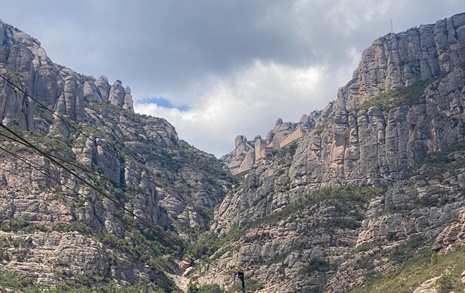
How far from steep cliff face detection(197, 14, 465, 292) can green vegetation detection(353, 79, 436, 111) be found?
42 centimetres

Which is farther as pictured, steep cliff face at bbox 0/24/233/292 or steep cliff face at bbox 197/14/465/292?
steep cliff face at bbox 0/24/233/292

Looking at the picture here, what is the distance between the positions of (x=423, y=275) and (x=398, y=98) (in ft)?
285

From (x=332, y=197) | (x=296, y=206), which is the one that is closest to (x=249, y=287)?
(x=296, y=206)

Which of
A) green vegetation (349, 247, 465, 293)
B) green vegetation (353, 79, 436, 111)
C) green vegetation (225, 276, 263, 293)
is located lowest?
green vegetation (349, 247, 465, 293)

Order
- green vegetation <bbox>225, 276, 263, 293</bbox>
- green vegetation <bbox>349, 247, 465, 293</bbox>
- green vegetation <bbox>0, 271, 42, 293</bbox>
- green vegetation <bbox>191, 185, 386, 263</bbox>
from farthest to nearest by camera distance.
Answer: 1. green vegetation <bbox>191, 185, 386, 263</bbox>
2. green vegetation <bbox>225, 276, 263, 293</bbox>
3. green vegetation <bbox>0, 271, 42, 293</bbox>
4. green vegetation <bbox>349, 247, 465, 293</bbox>

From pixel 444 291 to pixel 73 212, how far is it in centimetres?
9198

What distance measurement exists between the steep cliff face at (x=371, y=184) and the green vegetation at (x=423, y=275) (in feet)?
9.68

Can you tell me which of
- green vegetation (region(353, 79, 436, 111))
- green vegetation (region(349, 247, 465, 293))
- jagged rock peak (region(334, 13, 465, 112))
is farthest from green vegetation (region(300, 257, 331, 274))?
jagged rock peak (region(334, 13, 465, 112))

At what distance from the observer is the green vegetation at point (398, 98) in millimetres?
155200

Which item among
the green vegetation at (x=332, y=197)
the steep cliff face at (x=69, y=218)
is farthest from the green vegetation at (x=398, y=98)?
the steep cliff face at (x=69, y=218)

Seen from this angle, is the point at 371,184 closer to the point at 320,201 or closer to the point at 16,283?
the point at 320,201

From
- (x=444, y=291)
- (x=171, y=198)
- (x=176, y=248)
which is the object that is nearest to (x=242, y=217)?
(x=176, y=248)

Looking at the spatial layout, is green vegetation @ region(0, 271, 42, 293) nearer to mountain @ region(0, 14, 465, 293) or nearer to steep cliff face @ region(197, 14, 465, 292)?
mountain @ region(0, 14, 465, 293)

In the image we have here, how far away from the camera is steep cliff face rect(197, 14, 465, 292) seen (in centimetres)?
11450
